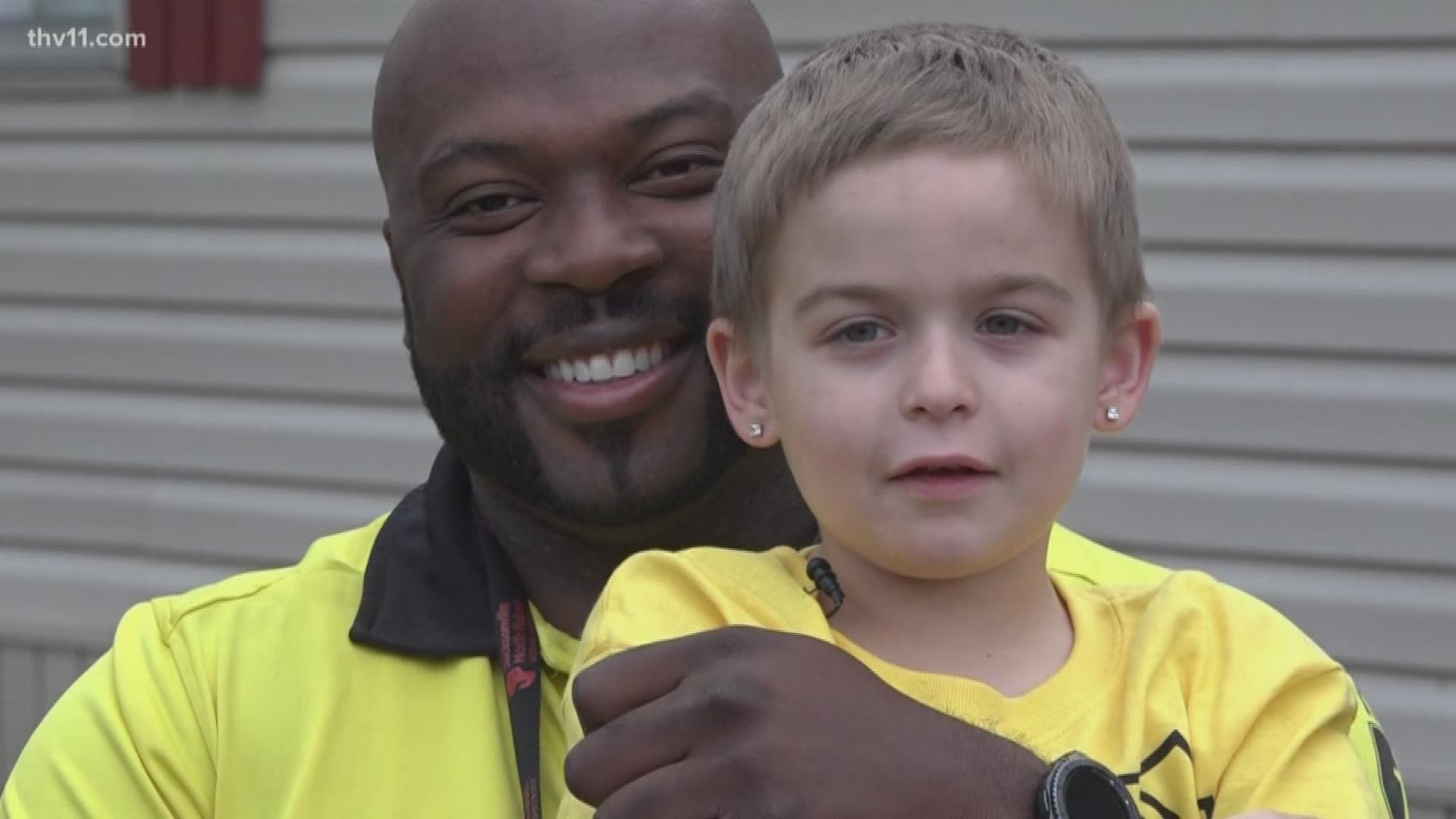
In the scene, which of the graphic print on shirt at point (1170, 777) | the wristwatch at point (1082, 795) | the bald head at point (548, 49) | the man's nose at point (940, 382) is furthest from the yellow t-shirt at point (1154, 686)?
the bald head at point (548, 49)

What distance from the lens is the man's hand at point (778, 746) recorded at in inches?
73.3

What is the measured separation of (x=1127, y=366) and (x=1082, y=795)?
0.49 m

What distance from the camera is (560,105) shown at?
2.48 meters

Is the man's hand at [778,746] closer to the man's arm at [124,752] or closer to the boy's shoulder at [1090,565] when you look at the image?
the man's arm at [124,752]

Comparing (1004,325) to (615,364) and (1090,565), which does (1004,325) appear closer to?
(615,364)

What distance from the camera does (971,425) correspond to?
1927 mm

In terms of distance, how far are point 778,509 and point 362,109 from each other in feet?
9.77

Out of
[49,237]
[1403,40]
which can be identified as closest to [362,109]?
[49,237]

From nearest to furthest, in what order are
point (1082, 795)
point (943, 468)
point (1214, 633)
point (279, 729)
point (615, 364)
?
point (1082, 795) → point (943, 468) → point (1214, 633) → point (279, 729) → point (615, 364)

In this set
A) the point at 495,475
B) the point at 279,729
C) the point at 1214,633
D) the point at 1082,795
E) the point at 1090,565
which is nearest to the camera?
the point at 1082,795

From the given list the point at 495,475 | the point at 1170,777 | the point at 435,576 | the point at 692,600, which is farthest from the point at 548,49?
the point at 1170,777

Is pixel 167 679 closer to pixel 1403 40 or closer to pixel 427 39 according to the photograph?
pixel 427 39

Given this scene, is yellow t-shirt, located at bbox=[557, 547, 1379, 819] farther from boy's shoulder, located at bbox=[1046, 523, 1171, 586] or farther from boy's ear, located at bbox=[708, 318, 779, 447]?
boy's shoulder, located at bbox=[1046, 523, 1171, 586]

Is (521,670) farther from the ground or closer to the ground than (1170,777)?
closer to the ground
